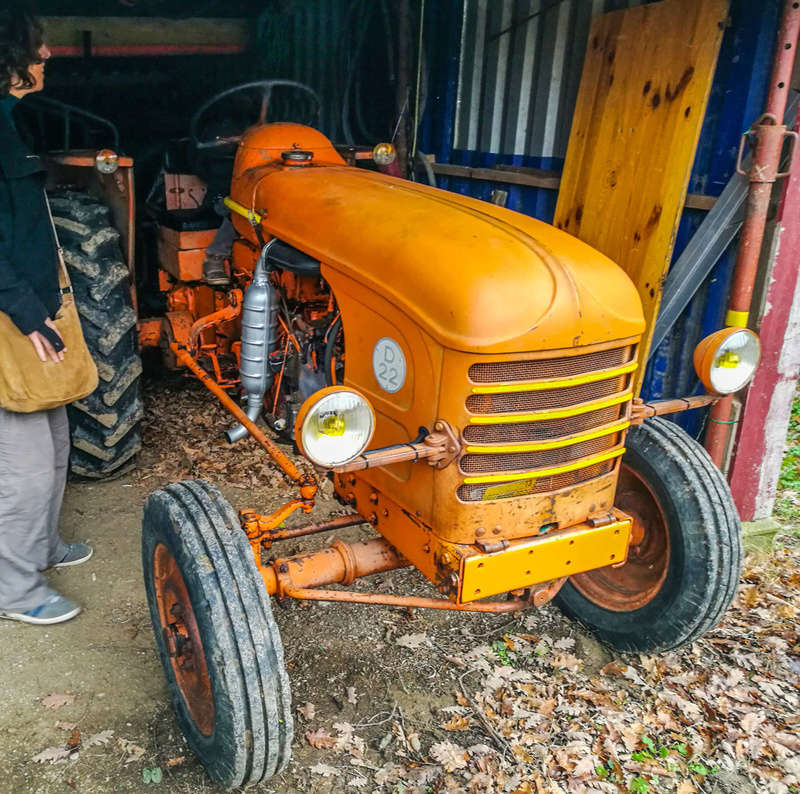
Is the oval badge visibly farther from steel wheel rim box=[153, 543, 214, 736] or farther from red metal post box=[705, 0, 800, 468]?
red metal post box=[705, 0, 800, 468]

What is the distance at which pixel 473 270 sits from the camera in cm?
194

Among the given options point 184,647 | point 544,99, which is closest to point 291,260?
point 184,647

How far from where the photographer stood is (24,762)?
2.18 m

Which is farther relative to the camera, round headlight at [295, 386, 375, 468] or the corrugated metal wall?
the corrugated metal wall

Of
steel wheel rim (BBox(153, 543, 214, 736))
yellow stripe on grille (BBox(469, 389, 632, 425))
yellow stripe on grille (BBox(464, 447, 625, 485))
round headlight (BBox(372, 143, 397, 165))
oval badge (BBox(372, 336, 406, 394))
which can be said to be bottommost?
steel wheel rim (BBox(153, 543, 214, 736))

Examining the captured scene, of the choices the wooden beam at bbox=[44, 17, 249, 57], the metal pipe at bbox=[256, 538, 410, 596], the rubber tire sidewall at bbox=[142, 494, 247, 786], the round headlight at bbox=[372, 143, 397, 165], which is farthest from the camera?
the wooden beam at bbox=[44, 17, 249, 57]

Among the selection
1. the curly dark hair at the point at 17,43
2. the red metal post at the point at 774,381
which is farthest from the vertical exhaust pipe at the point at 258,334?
the red metal post at the point at 774,381

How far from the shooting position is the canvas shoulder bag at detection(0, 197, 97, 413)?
8.09 ft

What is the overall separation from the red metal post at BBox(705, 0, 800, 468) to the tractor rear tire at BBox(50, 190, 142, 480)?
2615mm

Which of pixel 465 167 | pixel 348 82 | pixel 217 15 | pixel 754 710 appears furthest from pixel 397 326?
pixel 217 15

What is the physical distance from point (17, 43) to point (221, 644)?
195cm

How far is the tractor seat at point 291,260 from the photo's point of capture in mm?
2578

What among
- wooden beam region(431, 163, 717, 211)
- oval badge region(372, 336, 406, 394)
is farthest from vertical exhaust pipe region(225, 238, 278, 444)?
wooden beam region(431, 163, 717, 211)

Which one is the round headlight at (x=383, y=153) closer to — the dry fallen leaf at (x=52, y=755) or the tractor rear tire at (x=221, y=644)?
the tractor rear tire at (x=221, y=644)
